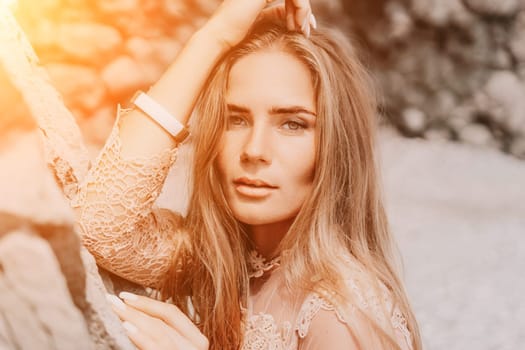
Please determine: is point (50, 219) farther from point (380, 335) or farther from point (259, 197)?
point (380, 335)

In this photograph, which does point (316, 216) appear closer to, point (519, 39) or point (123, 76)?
point (123, 76)

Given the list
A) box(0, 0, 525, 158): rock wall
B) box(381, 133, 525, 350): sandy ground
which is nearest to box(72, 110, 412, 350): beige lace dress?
box(381, 133, 525, 350): sandy ground

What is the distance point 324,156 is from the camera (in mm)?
915

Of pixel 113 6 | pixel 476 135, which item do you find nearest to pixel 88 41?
pixel 113 6

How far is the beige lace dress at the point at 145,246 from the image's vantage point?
86 centimetres

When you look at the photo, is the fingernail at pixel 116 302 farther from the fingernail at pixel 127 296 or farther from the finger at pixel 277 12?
the finger at pixel 277 12

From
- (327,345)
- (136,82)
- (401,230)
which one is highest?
(136,82)

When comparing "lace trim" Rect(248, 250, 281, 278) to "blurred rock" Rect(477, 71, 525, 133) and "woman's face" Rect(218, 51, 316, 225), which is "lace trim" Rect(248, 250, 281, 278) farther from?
"blurred rock" Rect(477, 71, 525, 133)

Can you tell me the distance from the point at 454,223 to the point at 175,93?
26.3 inches

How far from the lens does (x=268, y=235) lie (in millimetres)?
991

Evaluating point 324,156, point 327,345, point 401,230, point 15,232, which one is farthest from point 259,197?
point 401,230

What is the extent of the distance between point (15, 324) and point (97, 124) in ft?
1.18

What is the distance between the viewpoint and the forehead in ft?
2.98

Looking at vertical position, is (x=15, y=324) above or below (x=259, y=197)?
below
